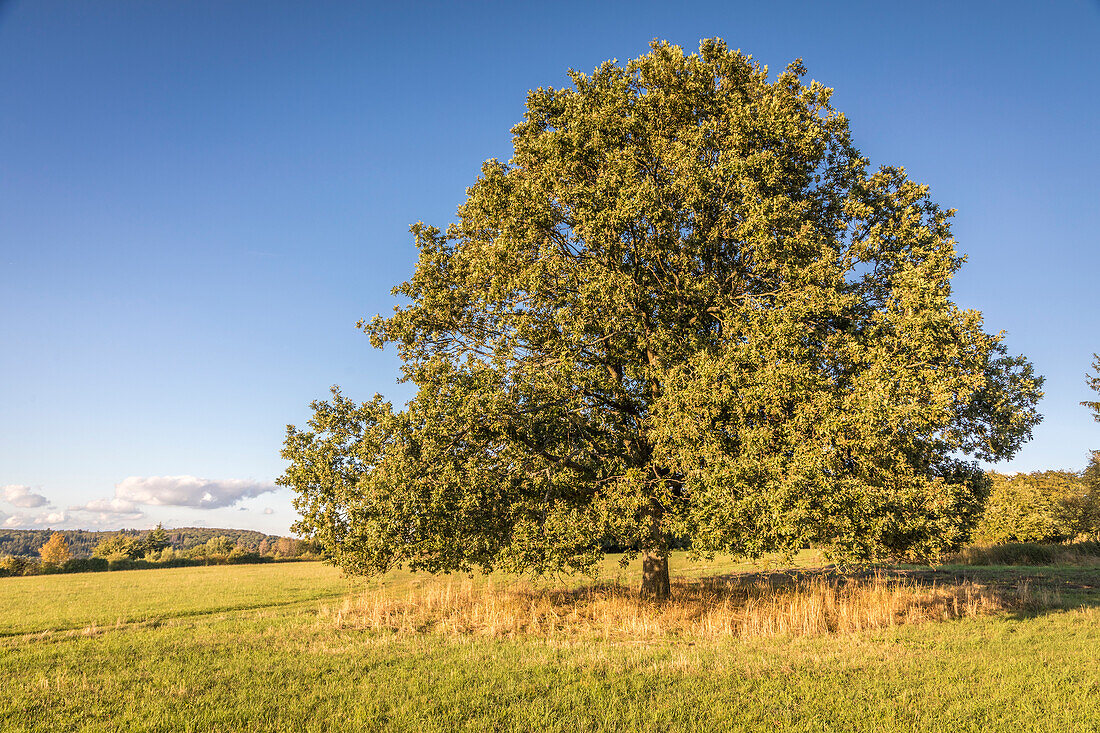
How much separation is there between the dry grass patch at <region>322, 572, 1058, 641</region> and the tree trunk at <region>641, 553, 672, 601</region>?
56 cm

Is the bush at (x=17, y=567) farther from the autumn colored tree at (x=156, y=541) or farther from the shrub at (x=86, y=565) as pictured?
the autumn colored tree at (x=156, y=541)

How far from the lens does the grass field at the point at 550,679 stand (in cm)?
772

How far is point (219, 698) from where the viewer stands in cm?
880

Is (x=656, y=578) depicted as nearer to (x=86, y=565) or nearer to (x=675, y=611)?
(x=675, y=611)

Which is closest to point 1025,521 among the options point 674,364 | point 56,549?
point 674,364

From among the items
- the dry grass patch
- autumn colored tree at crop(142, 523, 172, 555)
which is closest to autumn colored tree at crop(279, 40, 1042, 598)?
the dry grass patch

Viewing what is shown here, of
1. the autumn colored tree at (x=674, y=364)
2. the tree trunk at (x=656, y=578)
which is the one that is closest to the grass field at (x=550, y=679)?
the autumn colored tree at (x=674, y=364)

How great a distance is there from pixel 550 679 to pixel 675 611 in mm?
8139

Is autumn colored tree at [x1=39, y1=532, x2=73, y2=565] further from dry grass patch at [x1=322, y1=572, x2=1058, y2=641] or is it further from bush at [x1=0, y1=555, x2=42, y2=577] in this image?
dry grass patch at [x1=322, y1=572, x2=1058, y2=641]

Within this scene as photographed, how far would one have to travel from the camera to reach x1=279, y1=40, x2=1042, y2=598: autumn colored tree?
12250mm

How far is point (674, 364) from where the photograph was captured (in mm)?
15938

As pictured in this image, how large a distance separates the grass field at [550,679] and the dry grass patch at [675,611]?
0.79m

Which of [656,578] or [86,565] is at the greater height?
[656,578]

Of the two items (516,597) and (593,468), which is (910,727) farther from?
(516,597)
